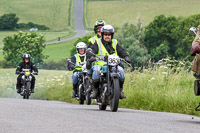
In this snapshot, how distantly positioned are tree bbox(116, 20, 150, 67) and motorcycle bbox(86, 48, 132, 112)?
9045 centimetres

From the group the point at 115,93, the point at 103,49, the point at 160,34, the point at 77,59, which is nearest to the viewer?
the point at 115,93

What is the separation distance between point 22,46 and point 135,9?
102ft

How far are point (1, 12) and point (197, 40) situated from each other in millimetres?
149118

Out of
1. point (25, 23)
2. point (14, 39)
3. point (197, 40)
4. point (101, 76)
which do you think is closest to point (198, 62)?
point (197, 40)

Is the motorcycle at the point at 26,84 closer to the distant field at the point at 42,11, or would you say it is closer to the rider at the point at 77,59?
the rider at the point at 77,59

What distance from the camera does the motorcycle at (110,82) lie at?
1199cm

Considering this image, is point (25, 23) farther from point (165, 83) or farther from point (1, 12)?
point (165, 83)

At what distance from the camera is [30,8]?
155 metres

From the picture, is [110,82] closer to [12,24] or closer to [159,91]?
[159,91]

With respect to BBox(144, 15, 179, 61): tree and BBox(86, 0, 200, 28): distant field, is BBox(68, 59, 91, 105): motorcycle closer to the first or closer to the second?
→ BBox(144, 15, 179, 61): tree

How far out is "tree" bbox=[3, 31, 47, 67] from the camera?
130625 mm

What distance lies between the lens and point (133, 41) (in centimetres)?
11762

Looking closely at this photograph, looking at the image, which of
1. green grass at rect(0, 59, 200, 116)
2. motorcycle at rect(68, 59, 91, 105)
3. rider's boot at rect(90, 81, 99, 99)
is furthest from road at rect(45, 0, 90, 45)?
rider's boot at rect(90, 81, 99, 99)

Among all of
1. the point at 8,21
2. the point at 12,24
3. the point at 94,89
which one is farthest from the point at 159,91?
the point at 12,24
